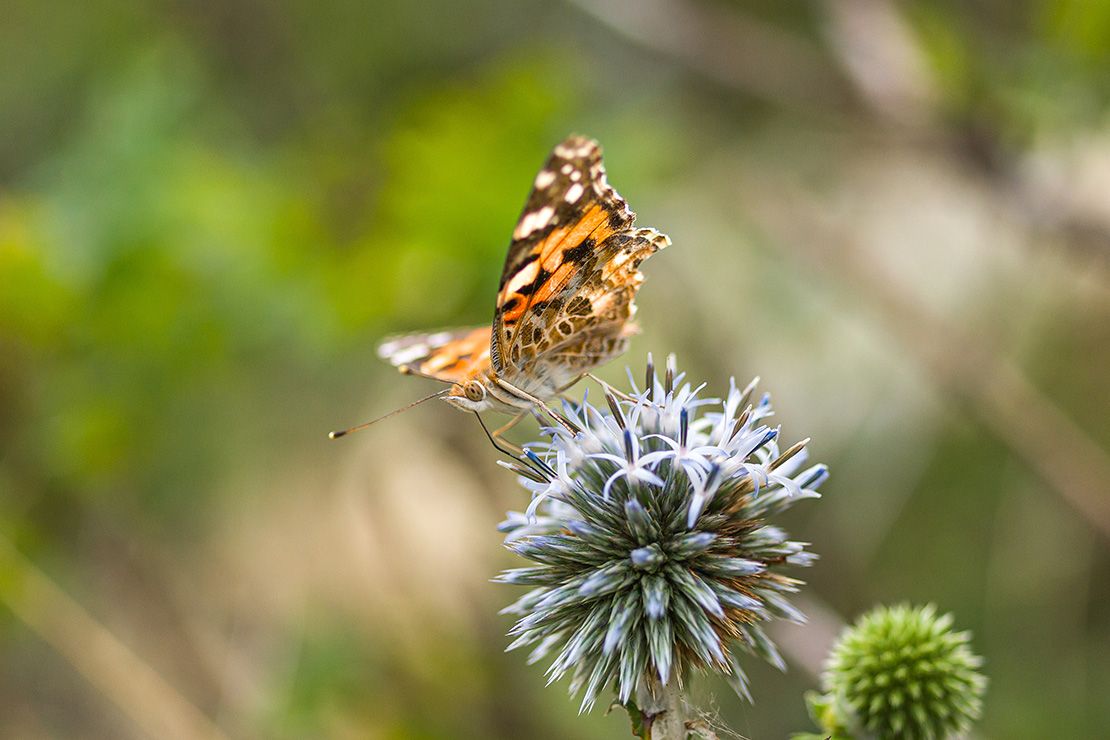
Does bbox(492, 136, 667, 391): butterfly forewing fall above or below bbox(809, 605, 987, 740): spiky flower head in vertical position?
above

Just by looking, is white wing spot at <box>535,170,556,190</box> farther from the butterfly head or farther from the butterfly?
the butterfly head

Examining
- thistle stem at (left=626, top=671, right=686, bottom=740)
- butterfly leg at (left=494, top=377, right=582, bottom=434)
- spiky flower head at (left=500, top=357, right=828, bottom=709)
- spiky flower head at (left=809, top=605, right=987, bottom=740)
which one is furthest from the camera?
butterfly leg at (left=494, top=377, right=582, bottom=434)

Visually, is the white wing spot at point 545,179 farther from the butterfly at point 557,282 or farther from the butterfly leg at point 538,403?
the butterfly leg at point 538,403

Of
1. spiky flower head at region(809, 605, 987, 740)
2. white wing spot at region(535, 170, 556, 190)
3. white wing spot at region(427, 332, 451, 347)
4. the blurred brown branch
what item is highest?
the blurred brown branch

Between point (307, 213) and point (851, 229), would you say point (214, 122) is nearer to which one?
point (307, 213)

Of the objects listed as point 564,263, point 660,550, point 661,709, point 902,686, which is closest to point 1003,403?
point 902,686

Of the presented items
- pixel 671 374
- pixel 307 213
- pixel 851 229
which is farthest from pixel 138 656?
pixel 851 229

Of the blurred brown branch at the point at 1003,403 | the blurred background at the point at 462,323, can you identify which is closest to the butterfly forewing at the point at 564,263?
the blurred background at the point at 462,323

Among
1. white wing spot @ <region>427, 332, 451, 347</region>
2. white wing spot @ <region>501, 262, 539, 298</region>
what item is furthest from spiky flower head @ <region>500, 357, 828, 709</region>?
white wing spot @ <region>427, 332, 451, 347</region>

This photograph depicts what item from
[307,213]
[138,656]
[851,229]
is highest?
[851,229]
